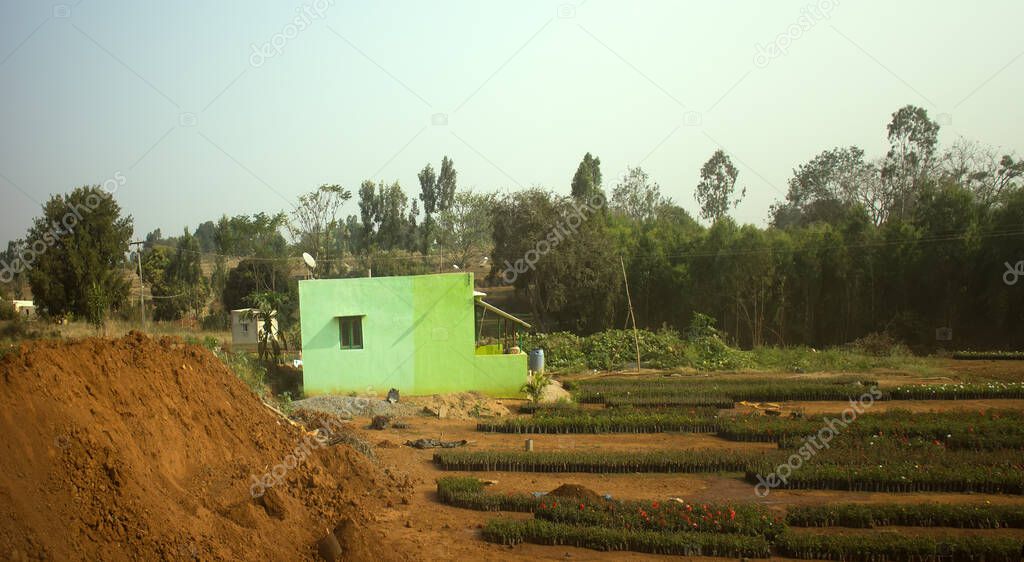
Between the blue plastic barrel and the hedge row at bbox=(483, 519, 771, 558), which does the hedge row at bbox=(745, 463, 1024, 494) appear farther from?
the blue plastic barrel

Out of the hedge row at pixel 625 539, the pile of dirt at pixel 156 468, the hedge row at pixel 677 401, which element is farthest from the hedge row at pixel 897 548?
the hedge row at pixel 677 401

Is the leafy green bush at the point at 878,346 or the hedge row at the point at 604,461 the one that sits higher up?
the leafy green bush at the point at 878,346

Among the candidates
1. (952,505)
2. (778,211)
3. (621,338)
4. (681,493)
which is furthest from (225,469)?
(778,211)

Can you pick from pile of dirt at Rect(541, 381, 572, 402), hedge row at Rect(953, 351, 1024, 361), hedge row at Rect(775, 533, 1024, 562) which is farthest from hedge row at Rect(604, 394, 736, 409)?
hedge row at Rect(953, 351, 1024, 361)

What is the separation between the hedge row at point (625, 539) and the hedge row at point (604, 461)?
3.19 meters

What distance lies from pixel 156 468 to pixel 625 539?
553 cm

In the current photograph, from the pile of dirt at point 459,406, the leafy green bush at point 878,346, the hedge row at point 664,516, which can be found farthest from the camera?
the leafy green bush at point 878,346

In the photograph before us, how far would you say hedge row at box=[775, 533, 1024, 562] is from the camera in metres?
7.92

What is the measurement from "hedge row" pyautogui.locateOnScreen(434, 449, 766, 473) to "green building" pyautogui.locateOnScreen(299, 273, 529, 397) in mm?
6633

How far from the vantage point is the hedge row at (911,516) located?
9016mm

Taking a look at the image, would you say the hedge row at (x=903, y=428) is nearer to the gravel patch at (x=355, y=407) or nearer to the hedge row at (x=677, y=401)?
the hedge row at (x=677, y=401)

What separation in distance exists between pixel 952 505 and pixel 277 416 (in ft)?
33.1

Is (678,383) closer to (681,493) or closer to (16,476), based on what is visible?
(681,493)

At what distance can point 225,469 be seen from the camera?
933 cm
